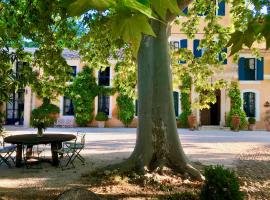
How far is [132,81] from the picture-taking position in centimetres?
1358

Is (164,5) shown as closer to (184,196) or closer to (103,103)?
(184,196)

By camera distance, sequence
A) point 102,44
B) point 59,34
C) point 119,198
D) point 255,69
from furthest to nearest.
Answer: point 255,69 → point 102,44 → point 59,34 → point 119,198

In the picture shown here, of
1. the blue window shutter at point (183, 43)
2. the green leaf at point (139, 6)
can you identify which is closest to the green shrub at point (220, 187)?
the green leaf at point (139, 6)

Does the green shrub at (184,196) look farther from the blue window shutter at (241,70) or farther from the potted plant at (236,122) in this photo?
the blue window shutter at (241,70)

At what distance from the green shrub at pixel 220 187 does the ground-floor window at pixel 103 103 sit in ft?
66.0

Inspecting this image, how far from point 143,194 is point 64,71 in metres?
4.18

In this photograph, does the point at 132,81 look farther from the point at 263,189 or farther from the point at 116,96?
the point at 116,96

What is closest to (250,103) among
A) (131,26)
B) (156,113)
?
(156,113)

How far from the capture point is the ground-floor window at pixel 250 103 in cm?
2486

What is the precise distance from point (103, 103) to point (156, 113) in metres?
17.4

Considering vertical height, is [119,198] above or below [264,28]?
below

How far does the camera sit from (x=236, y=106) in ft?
79.4

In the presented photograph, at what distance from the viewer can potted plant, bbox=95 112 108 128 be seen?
24.7 meters

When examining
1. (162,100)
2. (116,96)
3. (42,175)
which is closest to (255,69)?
(116,96)
